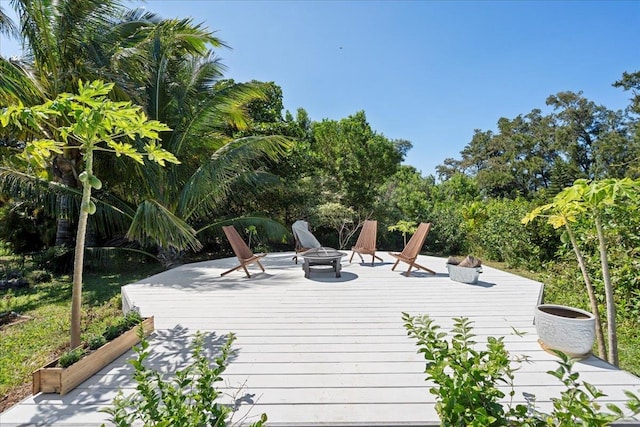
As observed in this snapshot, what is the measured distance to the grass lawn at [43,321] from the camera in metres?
2.96

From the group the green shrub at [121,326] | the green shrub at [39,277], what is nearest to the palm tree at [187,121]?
the green shrub at [39,277]

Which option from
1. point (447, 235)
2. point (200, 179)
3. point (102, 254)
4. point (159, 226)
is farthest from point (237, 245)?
point (447, 235)

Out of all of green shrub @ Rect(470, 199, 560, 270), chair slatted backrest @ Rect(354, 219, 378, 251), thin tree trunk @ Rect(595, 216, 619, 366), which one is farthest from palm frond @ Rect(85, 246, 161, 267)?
green shrub @ Rect(470, 199, 560, 270)

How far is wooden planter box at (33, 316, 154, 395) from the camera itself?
209cm

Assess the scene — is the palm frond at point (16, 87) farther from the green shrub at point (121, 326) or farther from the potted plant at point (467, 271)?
the potted plant at point (467, 271)

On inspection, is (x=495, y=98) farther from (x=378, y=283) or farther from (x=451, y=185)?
(x=378, y=283)

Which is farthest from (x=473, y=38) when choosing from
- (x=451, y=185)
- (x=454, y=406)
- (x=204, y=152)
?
(x=451, y=185)

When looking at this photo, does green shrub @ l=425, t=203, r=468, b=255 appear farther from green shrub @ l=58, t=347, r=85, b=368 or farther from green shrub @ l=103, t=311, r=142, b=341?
green shrub @ l=58, t=347, r=85, b=368

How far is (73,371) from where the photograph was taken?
2174 mm

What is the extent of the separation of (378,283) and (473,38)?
855cm

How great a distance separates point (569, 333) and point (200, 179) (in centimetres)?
701

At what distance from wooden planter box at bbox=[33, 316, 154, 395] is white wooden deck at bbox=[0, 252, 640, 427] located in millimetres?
57

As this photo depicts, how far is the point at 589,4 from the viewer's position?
273 inches

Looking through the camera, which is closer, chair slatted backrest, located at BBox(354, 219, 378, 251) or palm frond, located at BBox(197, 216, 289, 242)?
chair slatted backrest, located at BBox(354, 219, 378, 251)
